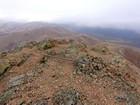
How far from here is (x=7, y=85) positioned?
22578 mm

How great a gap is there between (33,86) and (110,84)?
6191mm

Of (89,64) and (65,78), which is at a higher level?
(89,64)

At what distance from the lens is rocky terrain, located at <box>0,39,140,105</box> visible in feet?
66.7

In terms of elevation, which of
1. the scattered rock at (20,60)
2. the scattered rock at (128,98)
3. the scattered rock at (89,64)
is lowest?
the scattered rock at (128,98)

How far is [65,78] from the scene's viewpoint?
22.0m

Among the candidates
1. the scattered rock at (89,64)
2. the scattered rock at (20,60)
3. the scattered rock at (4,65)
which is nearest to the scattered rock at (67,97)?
the scattered rock at (89,64)

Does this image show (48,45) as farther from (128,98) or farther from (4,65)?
(128,98)

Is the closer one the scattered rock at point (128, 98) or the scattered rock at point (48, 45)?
the scattered rock at point (128, 98)

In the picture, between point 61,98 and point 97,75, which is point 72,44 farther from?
point 61,98

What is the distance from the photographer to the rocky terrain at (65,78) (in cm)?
2033

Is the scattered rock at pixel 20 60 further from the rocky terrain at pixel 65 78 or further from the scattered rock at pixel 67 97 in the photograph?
the scattered rock at pixel 67 97

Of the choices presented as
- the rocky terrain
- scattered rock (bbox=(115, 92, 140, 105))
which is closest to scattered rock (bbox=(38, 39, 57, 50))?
the rocky terrain

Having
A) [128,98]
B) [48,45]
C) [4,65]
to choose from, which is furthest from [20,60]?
[128,98]

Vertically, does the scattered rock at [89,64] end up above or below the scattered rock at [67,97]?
above
